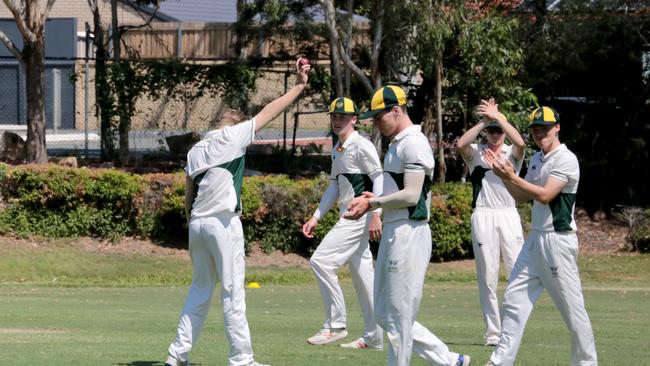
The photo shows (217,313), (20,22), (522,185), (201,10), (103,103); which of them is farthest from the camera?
(201,10)

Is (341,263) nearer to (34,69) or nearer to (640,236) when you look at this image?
(640,236)

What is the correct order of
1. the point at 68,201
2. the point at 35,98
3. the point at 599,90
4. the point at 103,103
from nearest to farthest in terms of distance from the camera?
the point at 68,201 < the point at 35,98 < the point at 103,103 < the point at 599,90

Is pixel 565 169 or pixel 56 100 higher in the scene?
pixel 565 169

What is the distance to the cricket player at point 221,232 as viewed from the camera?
8883 millimetres

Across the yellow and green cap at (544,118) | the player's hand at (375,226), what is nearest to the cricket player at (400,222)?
the yellow and green cap at (544,118)

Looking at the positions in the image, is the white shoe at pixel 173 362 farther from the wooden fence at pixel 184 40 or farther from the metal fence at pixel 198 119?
the wooden fence at pixel 184 40

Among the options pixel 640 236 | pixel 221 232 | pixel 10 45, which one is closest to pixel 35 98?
pixel 10 45

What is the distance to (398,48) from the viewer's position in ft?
78.9

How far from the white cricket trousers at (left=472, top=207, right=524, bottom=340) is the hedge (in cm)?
997

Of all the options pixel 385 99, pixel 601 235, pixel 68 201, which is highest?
pixel 385 99

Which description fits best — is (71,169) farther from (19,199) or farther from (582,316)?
(582,316)

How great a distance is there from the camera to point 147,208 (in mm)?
21766

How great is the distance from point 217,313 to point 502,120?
5738mm

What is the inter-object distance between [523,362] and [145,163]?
750 inches
